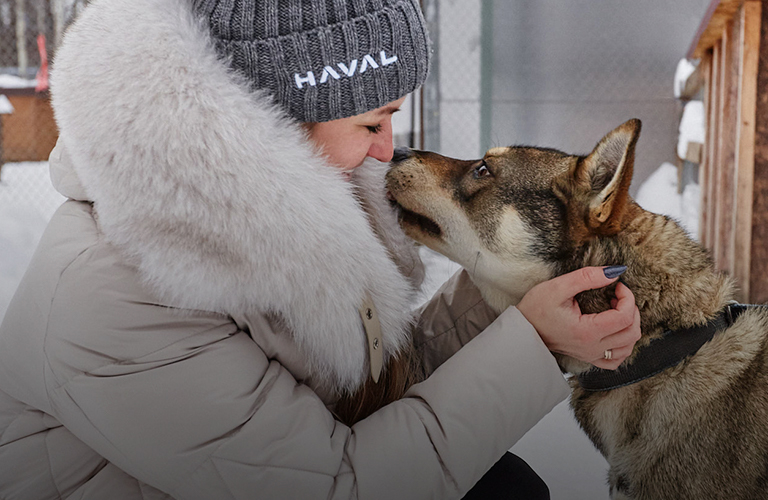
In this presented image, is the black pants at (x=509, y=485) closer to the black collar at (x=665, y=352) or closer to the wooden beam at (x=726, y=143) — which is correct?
the black collar at (x=665, y=352)

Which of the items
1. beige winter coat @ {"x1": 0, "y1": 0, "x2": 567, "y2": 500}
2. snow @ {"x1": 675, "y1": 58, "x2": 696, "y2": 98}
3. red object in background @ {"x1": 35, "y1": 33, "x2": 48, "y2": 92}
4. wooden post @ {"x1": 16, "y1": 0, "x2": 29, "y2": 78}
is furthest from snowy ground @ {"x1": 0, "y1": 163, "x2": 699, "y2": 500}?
wooden post @ {"x1": 16, "y1": 0, "x2": 29, "y2": 78}

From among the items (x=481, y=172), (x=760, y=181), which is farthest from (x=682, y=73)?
(x=481, y=172)

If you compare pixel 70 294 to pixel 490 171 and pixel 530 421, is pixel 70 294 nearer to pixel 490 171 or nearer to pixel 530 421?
pixel 530 421

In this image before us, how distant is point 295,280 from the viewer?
37.9 inches

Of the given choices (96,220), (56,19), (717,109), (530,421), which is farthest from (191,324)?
(56,19)

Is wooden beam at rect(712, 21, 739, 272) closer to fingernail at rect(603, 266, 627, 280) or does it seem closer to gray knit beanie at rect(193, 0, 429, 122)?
fingernail at rect(603, 266, 627, 280)

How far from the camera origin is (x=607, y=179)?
122cm

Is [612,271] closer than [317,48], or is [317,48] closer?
[317,48]

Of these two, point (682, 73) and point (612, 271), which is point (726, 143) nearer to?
point (682, 73)

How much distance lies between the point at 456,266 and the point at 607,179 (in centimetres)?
338

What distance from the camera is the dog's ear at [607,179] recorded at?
110 cm

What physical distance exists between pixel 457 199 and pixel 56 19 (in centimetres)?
576

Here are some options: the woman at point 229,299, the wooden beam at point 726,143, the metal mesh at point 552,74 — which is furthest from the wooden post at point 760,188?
the woman at point 229,299

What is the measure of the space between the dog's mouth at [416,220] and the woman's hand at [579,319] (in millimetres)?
311
